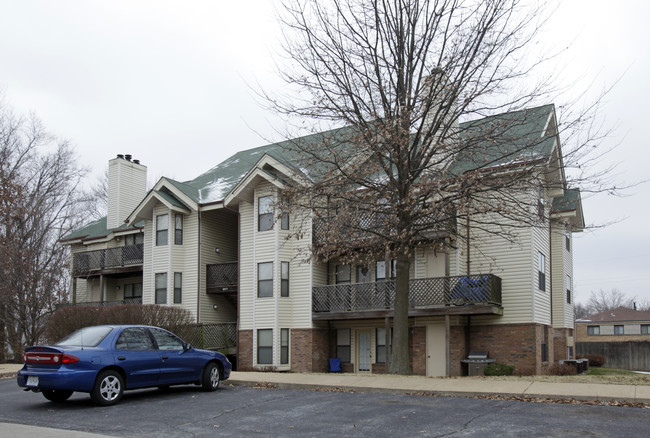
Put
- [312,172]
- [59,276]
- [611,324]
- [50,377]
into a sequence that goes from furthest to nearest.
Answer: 1. [611,324]
2. [59,276]
3. [312,172]
4. [50,377]

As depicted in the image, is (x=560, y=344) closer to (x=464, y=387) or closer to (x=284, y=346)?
(x=284, y=346)

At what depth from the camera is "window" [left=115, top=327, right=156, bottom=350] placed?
1220cm

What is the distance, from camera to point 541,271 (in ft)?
79.2

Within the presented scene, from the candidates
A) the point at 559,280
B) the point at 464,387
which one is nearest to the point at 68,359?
the point at 464,387

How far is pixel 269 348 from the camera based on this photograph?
26547mm

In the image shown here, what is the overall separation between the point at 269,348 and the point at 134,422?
16.6 metres

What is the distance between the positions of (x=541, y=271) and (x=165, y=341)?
51.9 feet

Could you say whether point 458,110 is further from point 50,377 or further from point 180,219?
point 180,219

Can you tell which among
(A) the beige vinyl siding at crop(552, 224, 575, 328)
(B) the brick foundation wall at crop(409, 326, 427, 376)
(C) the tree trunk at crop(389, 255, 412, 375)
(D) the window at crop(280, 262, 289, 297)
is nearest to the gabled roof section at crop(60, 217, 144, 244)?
(D) the window at crop(280, 262, 289, 297)

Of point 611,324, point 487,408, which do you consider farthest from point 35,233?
point 611,324

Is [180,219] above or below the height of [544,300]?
above

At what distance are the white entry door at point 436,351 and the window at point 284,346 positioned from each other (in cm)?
598

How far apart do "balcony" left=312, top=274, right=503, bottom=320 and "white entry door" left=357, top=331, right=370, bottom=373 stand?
1.89 m

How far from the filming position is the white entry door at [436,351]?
23484 mm
